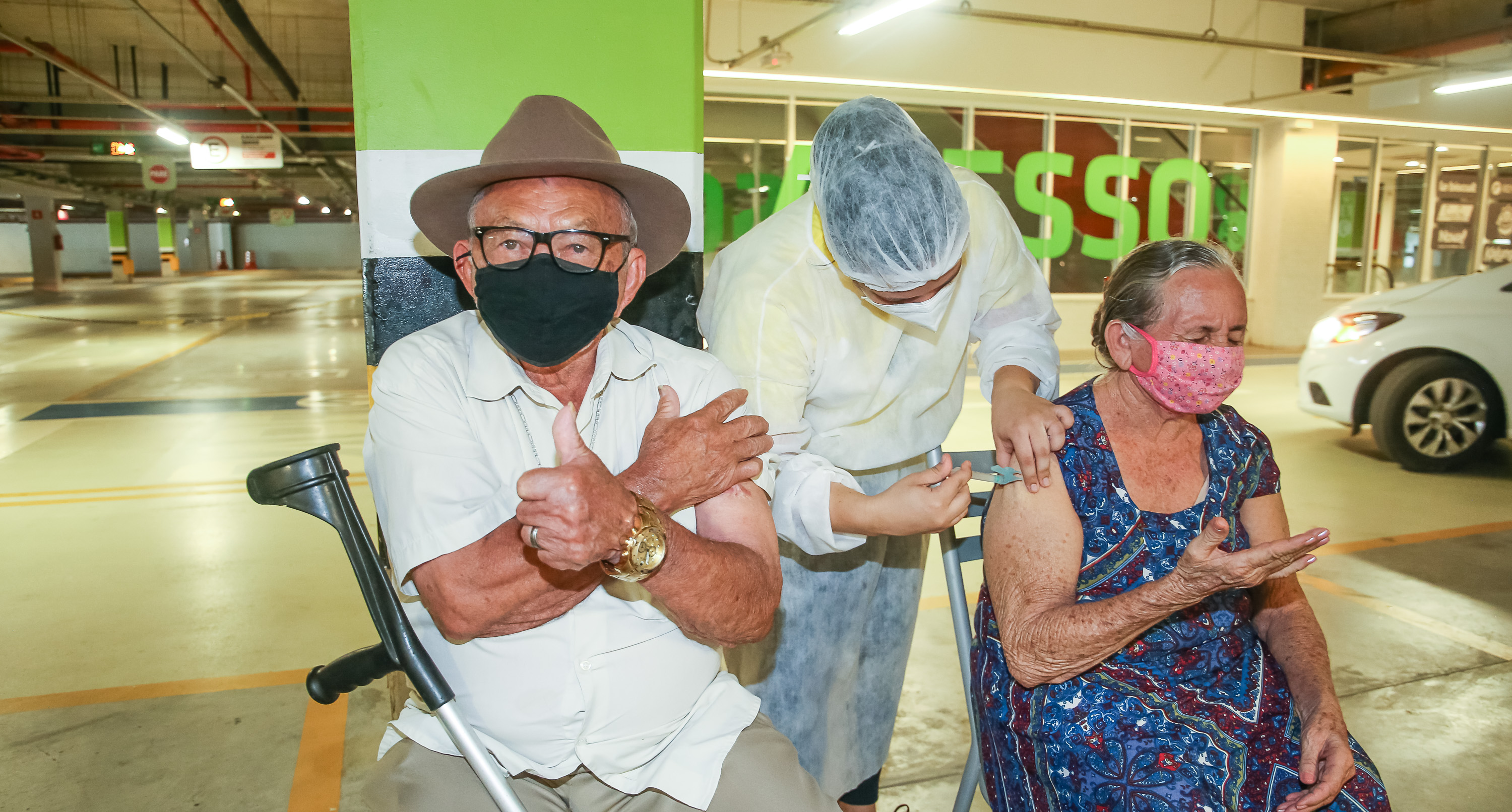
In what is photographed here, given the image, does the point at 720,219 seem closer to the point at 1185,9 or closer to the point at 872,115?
the point at 1185,9

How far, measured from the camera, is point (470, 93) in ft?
5.94

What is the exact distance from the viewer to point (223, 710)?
281 centimetres

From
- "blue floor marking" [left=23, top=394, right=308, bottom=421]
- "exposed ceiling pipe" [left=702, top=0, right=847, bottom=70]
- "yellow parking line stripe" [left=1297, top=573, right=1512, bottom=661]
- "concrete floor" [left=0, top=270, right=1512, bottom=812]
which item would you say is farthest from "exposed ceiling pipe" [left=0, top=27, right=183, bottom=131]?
"yellow parking line stripe" [left=1297, top=573, right=1512, bottom=661]

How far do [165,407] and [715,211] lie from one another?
19.1 feet

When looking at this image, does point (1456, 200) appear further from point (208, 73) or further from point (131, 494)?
point (208, 73)

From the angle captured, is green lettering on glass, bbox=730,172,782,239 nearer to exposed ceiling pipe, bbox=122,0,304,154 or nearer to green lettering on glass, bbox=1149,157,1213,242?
green lettering on glass, bbox=1149,157,1213,242

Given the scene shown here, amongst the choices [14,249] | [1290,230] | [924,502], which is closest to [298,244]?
[14,249]


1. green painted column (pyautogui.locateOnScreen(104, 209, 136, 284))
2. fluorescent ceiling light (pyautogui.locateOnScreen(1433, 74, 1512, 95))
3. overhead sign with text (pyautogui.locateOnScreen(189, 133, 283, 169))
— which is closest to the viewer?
fluorescent ceiling light (pyautogui.locateOnScreen(1433, 74, 1512, 95))

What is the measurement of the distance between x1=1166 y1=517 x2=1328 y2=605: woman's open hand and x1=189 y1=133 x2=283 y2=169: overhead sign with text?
16563mm

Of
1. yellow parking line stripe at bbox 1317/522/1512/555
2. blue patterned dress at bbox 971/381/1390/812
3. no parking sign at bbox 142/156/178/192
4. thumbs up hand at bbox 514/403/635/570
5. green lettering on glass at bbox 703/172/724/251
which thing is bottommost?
yellow parking line stripe at bbox 1317/522/1512/555

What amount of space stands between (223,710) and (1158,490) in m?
2.76

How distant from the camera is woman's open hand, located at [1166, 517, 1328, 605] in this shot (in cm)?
125

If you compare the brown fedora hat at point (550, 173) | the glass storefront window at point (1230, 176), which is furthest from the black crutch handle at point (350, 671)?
the glass storefront window at point (1230, 176)

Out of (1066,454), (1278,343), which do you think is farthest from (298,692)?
(1278,343)
